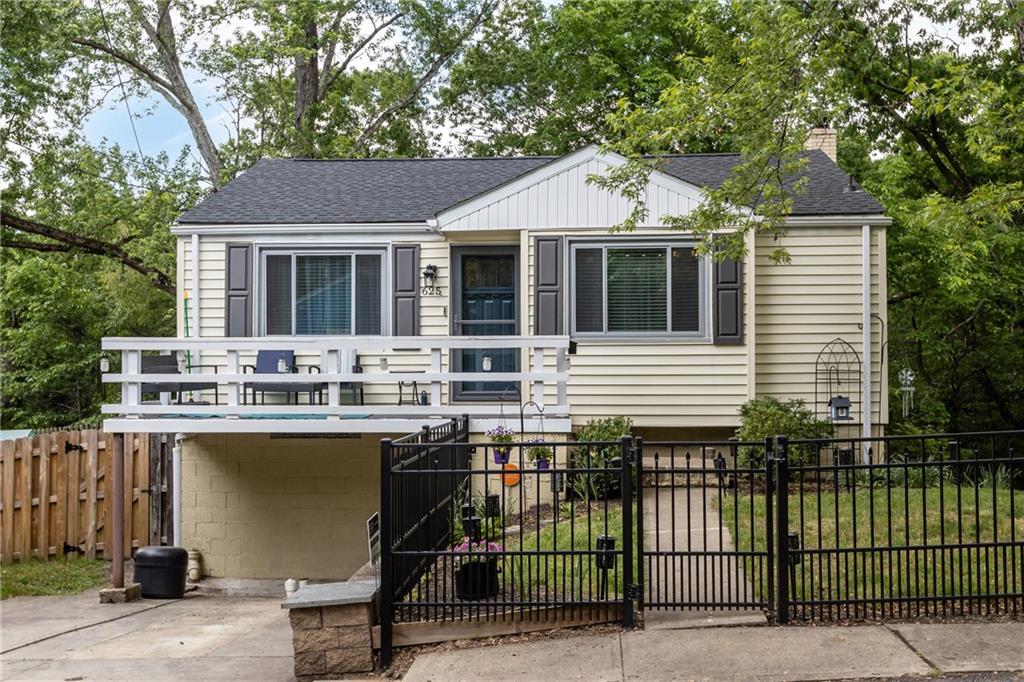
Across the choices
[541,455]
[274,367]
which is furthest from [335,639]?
[274,367]

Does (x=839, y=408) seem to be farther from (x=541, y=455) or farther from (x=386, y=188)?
(x=386, y=188)

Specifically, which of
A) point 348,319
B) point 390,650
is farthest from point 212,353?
point 390,650

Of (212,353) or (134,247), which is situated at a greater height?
(134,247)

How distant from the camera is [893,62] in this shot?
17359 millimetres

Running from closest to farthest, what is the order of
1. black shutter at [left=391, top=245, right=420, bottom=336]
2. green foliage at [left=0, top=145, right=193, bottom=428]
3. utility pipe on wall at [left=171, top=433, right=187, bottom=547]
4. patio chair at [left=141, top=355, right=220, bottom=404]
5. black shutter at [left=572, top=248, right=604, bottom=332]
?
patio chair at [left=141, top=355, right=220, bottom=404] → utility pipe on wall at [left=171, top=433, right=187, bottom=547] → black shutter at [left=572, top=248, right=604, bottom=332] → black shutter at [left=391, top=245, right=420, bottom=336] → green foliage at [left=0, top=145, right=193, bottom=428]

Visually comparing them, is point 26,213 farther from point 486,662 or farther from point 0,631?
point 486,662

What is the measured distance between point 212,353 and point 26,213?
14.1 metres

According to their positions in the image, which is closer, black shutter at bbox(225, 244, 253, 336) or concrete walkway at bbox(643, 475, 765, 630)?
concrete walkway at bbox(643, 475, 765, 630)

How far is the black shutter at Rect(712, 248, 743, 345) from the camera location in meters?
13.0

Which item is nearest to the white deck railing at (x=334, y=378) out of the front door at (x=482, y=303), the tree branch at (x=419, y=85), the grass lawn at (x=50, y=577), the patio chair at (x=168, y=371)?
the patio chair at (x=168, y=371)

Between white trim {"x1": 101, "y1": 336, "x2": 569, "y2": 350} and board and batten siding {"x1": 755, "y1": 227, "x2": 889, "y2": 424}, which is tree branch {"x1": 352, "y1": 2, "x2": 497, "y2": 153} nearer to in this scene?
white trim {"x1": 101, "y1": 336, "x2": 569, "y2": 350}

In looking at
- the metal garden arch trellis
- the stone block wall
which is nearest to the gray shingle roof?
the metal garden arch trellis

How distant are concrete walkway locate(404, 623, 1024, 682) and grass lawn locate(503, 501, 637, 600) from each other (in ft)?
1.50

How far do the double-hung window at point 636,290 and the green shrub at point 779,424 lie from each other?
1.28 meters
